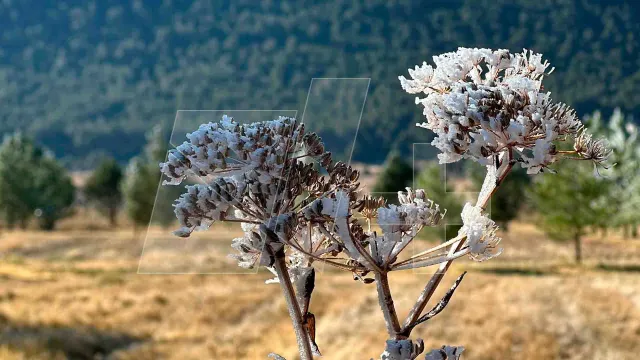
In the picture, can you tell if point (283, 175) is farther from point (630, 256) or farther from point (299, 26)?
point (299, 26)

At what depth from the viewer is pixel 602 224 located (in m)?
20.6

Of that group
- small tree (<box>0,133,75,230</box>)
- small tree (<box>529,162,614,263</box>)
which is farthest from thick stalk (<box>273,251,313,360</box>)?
small tree (<box>0,133,75,230</box>)

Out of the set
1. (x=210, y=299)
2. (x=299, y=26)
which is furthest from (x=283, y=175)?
(x=299, y=26)

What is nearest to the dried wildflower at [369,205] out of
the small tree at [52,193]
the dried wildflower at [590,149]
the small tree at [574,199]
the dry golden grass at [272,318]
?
the dried wildflower at [590,149]

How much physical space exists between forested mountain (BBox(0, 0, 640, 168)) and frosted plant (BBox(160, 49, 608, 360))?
2986 inches

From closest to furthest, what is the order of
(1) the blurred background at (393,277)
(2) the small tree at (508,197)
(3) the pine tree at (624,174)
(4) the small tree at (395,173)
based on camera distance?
(1) the blurred background at (393,277)
(3) the pine tree at (624,174)
(2) the small tree at (508,197)
(4) the small tree at (395,173)

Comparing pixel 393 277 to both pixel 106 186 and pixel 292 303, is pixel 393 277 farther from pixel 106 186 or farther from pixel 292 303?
pixel 106 186

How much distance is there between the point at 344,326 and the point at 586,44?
143ft

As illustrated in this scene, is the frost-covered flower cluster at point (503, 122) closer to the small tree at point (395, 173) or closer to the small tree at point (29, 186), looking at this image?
the small tree at point (395, 173)

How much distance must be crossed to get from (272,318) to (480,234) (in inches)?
450

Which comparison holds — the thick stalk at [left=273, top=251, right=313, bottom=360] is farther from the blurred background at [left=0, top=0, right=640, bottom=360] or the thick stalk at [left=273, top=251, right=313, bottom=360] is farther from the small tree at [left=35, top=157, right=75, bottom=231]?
the small tree at [left=35, top=157, right=75, bottom=231]

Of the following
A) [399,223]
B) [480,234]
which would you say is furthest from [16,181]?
[480,234]

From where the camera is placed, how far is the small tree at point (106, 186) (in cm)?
3847

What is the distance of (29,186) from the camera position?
32562 mm
